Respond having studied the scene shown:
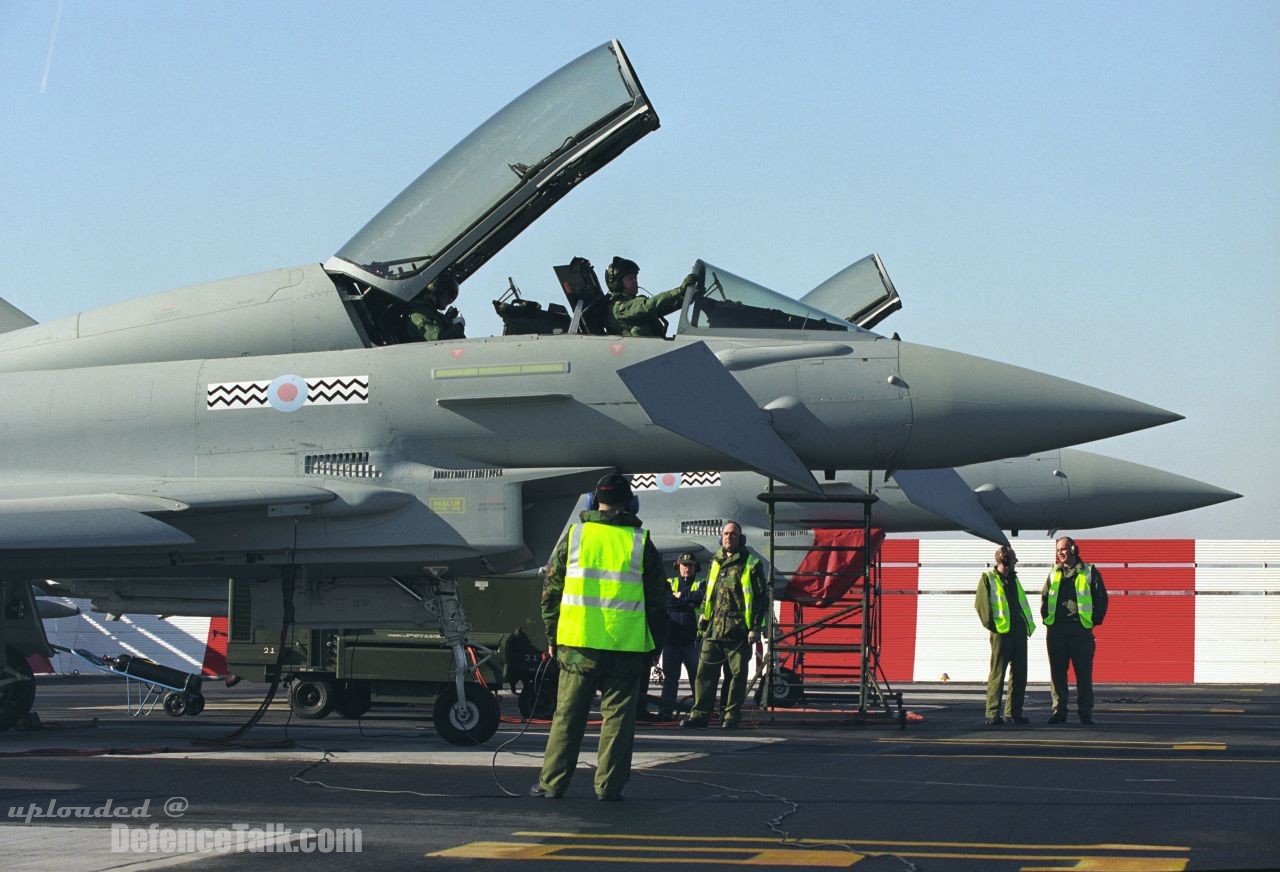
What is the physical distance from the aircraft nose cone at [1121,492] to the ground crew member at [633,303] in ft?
36.6

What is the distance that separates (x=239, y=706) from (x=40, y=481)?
288 inches

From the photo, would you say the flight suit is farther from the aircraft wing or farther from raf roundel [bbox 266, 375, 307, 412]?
raf roundel [bbox 266, 375, 307, 412]

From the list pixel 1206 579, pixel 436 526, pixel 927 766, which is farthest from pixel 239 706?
pixel 1206 579

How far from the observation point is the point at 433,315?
12.3 m

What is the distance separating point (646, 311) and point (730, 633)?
10.8 ft

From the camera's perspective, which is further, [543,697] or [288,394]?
[543,697]

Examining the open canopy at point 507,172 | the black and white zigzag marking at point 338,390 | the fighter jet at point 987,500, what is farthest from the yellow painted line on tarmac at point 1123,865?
the fighter jet at point 987,500

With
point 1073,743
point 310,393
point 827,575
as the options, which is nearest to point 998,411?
point 1073,743

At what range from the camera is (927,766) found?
955cm

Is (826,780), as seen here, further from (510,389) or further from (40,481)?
(40,481)

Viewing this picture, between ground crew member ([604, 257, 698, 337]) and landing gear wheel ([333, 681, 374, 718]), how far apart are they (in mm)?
4897

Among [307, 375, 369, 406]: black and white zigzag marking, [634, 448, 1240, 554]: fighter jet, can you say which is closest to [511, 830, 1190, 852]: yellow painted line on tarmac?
[307, 375, 369, 406]: black and white zigzag marking

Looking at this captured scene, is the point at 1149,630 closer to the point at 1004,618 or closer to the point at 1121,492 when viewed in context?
the point at 1121,492

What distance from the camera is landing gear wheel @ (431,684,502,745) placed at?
1104cm
